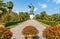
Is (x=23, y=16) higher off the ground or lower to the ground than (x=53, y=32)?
lower

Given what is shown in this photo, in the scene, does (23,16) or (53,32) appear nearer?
(53,32)

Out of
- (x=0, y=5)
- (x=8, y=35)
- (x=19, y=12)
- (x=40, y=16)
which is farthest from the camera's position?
(x=19, y=12)

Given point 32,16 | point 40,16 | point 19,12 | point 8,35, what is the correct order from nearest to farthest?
1. point 8,35
2. point 32,16
3. point 40,16
4. point 19,12

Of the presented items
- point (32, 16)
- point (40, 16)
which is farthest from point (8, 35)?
point (40, 16)

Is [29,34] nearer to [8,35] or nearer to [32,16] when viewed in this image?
[8,35]

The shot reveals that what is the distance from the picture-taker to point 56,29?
17062 millimetres

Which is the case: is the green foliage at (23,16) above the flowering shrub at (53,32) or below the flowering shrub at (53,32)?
below

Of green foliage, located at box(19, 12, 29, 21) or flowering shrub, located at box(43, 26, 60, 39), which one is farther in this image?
green foliage, located at box(19, 12, 29, 21)

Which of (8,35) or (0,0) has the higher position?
(0,0)

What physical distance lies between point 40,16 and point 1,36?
55.5 metres

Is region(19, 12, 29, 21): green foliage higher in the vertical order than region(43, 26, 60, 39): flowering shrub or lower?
lower

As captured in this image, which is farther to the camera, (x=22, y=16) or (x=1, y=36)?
(x=22, y=16)

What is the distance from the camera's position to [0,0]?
4122 centimetres

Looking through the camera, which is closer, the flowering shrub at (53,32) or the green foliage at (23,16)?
the flowering shrub at (53,32)
